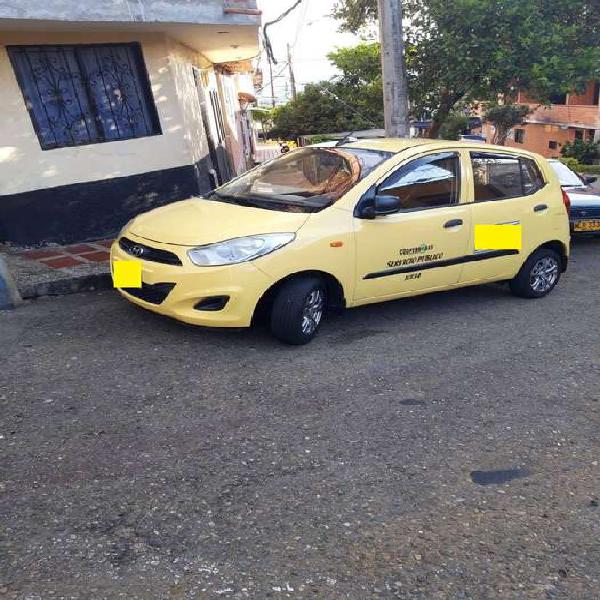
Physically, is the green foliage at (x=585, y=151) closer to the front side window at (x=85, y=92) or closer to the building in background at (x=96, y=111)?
the building in background at (x=96, y=111)

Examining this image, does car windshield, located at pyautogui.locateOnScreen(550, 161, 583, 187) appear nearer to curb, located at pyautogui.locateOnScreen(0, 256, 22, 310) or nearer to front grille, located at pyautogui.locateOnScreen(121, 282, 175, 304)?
front grille, located at pyautogui.locateOnScreen(121, 282, 175, 304)

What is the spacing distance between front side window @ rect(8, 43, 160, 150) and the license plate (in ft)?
20.2

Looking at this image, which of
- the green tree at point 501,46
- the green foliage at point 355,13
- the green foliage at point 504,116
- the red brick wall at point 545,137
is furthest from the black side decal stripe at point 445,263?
the red brick wall at point 545,137

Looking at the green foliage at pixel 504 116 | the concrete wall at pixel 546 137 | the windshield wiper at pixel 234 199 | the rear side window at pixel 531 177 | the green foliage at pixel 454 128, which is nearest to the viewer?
the windshield wiper at pixel 234 199

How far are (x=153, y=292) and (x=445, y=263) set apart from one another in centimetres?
257

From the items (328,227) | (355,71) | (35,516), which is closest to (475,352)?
(328,227)

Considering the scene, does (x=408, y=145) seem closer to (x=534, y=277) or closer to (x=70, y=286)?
(x=534, y=277)

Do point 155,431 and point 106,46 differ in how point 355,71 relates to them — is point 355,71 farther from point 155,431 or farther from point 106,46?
point 155,431

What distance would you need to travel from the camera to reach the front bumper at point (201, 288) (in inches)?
147

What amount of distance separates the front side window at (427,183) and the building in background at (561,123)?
75.8 ft

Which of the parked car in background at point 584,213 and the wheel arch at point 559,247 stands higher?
the wheel arch at point 559,247

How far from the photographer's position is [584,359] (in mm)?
4172

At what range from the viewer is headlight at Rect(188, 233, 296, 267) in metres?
3.76

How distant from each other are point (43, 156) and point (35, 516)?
17.3 ft
